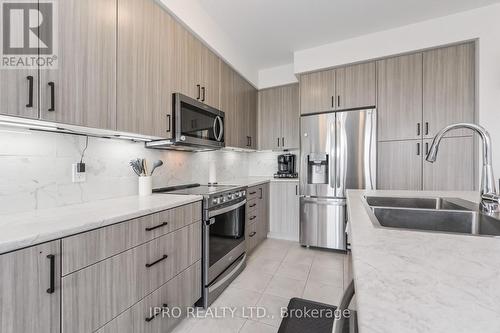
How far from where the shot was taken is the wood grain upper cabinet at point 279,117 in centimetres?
348

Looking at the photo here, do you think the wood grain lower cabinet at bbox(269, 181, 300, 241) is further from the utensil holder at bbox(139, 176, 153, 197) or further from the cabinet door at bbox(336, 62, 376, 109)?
the utensil holder at bbox(139, 176, 153, 197)

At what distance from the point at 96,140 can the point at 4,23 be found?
0.76m

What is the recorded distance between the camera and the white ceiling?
2160mm

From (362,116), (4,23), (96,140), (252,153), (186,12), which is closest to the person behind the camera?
(4,23)

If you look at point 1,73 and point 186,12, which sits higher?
point 186,12

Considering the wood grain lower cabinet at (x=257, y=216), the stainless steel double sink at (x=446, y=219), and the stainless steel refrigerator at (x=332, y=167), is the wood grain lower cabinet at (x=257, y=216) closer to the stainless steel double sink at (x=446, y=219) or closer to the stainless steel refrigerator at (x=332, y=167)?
the stainless steel refrigerator at (x=332, y=167)

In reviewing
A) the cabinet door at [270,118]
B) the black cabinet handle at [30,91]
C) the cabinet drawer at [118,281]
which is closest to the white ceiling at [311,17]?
the cabinet door at [270,118]

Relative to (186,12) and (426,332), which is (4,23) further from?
(426,332)

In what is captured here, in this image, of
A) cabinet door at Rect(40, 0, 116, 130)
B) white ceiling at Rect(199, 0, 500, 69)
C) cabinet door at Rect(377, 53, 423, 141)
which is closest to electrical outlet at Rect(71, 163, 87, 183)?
cabinet door at Rect(40, 0, 116, 130)

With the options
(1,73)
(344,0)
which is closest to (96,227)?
(1,73)

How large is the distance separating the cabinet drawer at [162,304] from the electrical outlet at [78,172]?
88cm

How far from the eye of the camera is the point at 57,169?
4.46 feet

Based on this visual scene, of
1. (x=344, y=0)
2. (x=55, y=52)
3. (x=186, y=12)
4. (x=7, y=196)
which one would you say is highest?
(x=344, y=0)

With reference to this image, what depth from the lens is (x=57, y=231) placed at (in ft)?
2.84
